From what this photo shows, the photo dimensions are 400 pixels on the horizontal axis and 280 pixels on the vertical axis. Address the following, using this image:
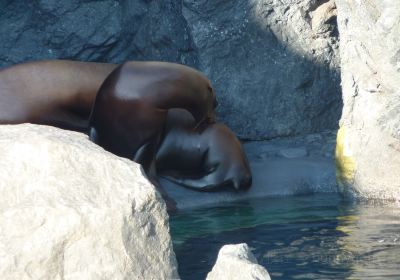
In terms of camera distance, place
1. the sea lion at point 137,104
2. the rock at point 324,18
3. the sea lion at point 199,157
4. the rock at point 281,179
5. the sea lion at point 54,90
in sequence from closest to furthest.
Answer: the sea lion at point 137,104 → the rock at point 281,179 → the sea lion at point 199,157 → the sea lion at point 54,90 → the rock at point 324,18

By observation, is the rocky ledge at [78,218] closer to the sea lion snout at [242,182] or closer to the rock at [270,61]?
the sea lion snout at [242,182]

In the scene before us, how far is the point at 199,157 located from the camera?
7.59m

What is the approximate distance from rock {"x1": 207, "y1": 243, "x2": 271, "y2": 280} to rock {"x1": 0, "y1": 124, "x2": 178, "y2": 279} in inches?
12.7

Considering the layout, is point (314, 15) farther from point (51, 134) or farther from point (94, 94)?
point (51, 134)

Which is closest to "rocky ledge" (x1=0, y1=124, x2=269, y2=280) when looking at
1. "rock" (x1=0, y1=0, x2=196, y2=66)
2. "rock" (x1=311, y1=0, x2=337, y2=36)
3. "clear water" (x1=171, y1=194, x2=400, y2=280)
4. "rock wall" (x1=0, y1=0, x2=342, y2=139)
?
"clear water" (x1=171, y1=194, x2=400, y2=280)

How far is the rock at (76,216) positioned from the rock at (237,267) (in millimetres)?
322

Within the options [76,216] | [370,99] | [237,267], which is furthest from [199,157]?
[237,267]

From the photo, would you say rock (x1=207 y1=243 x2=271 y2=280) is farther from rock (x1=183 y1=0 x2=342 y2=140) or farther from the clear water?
rock (x1=183 y1=0 x2=342 y2=140)

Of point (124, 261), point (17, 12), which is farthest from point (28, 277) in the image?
point (17, 12)

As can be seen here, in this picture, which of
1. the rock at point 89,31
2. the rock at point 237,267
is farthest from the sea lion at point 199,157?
the rock at point 237,267

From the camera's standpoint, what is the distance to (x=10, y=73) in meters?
7.77

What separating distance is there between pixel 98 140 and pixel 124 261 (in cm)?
379

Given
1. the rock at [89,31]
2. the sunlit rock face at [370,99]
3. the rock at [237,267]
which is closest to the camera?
the rock at [237,267]

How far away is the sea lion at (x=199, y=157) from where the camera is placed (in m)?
7.54
